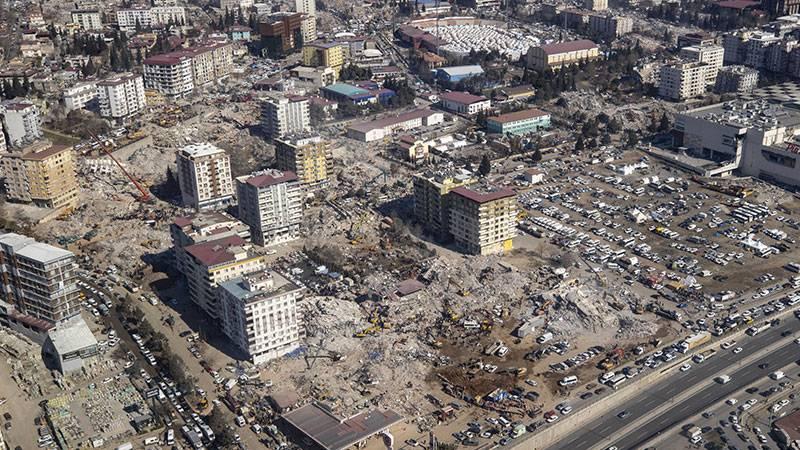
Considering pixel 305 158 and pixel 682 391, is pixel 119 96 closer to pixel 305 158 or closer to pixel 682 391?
pixel 305 158

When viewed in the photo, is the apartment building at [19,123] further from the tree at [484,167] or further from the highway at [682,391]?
the highway at [682,391]

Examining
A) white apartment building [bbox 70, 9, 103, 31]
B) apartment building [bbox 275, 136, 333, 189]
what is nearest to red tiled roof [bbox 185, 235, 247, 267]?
apartment building [bbox 275, 136, 333, 189]

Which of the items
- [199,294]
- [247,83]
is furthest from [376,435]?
[247,83]

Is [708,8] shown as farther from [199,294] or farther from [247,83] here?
[199,294]

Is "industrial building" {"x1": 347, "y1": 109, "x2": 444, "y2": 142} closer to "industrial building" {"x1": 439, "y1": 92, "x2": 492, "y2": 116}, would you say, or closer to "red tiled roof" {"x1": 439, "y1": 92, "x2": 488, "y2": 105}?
"industrial building" {"x1": 439, "y1": 92, "x2": 492, "y2": 116}

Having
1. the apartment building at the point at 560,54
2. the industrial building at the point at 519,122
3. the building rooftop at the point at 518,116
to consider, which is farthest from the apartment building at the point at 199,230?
the apartment building at the point at 560,54

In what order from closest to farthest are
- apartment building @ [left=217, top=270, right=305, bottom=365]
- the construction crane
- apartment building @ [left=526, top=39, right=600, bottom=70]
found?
apartment building @ [left=217, top=270, right=305, bottom=365] < the construction crane < apartment building @ [left=526, top=39, right=600, bottom=70]

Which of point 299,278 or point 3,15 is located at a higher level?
point 3,15
